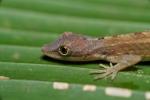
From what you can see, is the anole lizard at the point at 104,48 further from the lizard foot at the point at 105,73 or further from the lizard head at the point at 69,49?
the lizard foot at the point at 105,73

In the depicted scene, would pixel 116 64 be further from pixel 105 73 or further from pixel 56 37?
pixel 56 37

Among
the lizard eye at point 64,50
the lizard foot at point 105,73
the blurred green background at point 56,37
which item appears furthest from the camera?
the lizard eye at point 64,50

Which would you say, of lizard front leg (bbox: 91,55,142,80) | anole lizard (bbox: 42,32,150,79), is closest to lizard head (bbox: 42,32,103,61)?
anole lizard (bbox: 42,32,150,79)

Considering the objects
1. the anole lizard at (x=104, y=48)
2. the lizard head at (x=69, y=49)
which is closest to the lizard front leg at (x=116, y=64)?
the anole lizard at (x=104, y=48)

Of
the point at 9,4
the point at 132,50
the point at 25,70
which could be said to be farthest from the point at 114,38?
the point at 9,4

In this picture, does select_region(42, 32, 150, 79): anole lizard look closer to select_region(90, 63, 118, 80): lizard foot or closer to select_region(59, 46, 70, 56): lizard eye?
select_region(59, 46, 70, 56): lizard eye

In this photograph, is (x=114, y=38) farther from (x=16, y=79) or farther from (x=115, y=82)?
(x=16, y=79)
